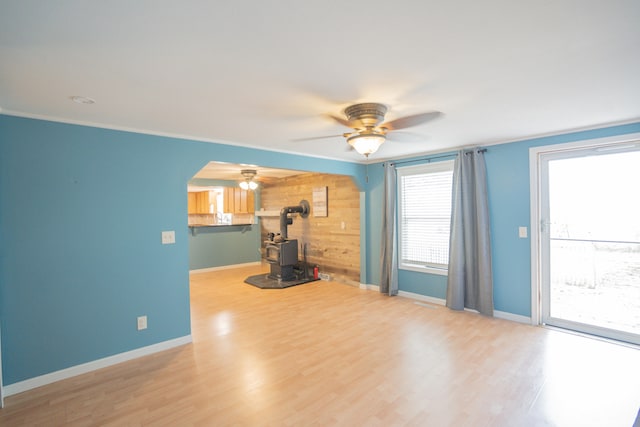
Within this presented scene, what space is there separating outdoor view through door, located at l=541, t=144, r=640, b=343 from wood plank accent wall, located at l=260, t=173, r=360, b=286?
2827mm

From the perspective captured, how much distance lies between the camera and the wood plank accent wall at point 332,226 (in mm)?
5590

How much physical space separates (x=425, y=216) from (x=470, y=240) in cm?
82

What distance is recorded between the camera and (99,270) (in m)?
2.77

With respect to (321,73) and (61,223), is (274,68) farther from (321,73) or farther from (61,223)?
(61,223)

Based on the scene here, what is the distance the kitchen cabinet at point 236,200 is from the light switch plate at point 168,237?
169 inches

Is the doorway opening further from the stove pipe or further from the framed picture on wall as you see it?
the stove pipe

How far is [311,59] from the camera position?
1.63 metres

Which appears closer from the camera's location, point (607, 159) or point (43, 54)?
point (43, 54)

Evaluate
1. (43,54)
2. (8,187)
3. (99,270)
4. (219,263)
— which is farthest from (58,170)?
(219,263)

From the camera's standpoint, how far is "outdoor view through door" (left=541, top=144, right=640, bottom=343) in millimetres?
3098

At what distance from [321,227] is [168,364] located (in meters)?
3.87

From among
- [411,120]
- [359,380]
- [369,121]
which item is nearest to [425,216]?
[411,120]

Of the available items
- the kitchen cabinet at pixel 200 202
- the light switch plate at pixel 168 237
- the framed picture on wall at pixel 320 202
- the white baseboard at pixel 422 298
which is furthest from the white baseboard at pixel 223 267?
the white baseboard at pixel 422 298

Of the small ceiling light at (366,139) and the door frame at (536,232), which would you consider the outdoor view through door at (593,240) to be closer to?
Answer: the door frame at (536,232)
